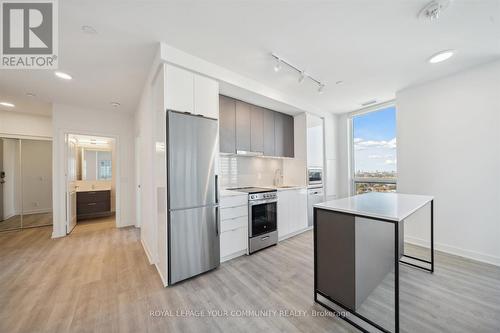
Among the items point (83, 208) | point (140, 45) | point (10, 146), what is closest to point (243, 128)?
point (140, 45)

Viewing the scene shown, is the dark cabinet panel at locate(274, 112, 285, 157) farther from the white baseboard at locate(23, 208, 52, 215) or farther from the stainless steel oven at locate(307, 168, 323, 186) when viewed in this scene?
the white baseboard at locate(23, 208, 52, 215)

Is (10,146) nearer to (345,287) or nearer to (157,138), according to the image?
(157,138)

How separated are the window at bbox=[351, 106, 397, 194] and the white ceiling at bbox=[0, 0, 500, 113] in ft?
3.52

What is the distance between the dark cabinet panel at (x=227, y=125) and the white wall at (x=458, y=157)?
9.99 feet

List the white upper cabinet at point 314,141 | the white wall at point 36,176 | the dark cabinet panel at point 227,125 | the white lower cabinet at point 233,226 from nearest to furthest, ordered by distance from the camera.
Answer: the white lower cabinet at point 233,226 < the dark cabinet panel at point 227,125 < the white upper cabinet at point 314,141 < the white wall at point 36,176

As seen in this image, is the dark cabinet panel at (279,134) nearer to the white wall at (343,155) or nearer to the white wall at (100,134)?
the white wall at (343,155)

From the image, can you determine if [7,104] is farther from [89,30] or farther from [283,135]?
[283,135]

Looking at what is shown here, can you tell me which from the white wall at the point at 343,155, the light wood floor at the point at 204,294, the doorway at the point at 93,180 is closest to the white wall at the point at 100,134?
the doorway at the point at 93,180

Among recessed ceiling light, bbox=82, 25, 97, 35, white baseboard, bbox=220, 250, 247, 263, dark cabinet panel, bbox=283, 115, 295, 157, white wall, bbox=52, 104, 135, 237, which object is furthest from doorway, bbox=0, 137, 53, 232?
dark cabinet panel, bbox=283, 115, 295, 157

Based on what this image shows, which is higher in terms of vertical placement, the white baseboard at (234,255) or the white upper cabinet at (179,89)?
the white upper cabinet at (179,89)

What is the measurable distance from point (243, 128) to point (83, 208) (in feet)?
16.5

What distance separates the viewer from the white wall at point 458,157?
247 centimetres

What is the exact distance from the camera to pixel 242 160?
12.1 feet

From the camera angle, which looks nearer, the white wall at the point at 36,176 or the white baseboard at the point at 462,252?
the white baseboard at the point at 462,252
